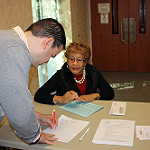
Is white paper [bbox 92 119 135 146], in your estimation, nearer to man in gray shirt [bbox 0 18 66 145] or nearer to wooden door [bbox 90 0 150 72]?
man in gray shirt [bbox 0 18 66 145]

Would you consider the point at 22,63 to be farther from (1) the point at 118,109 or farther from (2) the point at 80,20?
(2) the point at 80,20

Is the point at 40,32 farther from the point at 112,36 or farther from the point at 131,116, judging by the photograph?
the point at 112,36

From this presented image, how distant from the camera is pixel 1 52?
3.32ft

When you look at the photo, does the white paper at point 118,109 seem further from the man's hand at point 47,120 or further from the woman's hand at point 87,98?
the man's hand at point 47,120

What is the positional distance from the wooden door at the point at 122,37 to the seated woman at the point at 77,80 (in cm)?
347

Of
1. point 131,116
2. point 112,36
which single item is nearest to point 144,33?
point 112,36

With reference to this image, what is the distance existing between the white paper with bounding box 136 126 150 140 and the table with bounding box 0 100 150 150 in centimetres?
3

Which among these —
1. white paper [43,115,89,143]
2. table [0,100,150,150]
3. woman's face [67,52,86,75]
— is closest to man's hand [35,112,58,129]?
white paper [43,115,89,143]

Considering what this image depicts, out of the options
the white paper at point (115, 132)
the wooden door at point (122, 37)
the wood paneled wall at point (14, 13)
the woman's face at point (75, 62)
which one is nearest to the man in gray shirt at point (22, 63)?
the white paper at point (115, 132)

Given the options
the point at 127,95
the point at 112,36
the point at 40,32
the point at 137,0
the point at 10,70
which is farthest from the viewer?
the point at 112,36

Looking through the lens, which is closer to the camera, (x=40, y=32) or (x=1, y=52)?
(x=1, y=52)

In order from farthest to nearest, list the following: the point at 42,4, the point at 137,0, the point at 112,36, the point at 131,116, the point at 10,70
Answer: the point at 112,36 < the point at 137,0 < the point at 42,4 < the point at 131,116 < the point at 10,70

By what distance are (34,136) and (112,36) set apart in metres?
4.75

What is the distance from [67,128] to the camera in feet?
5.04
